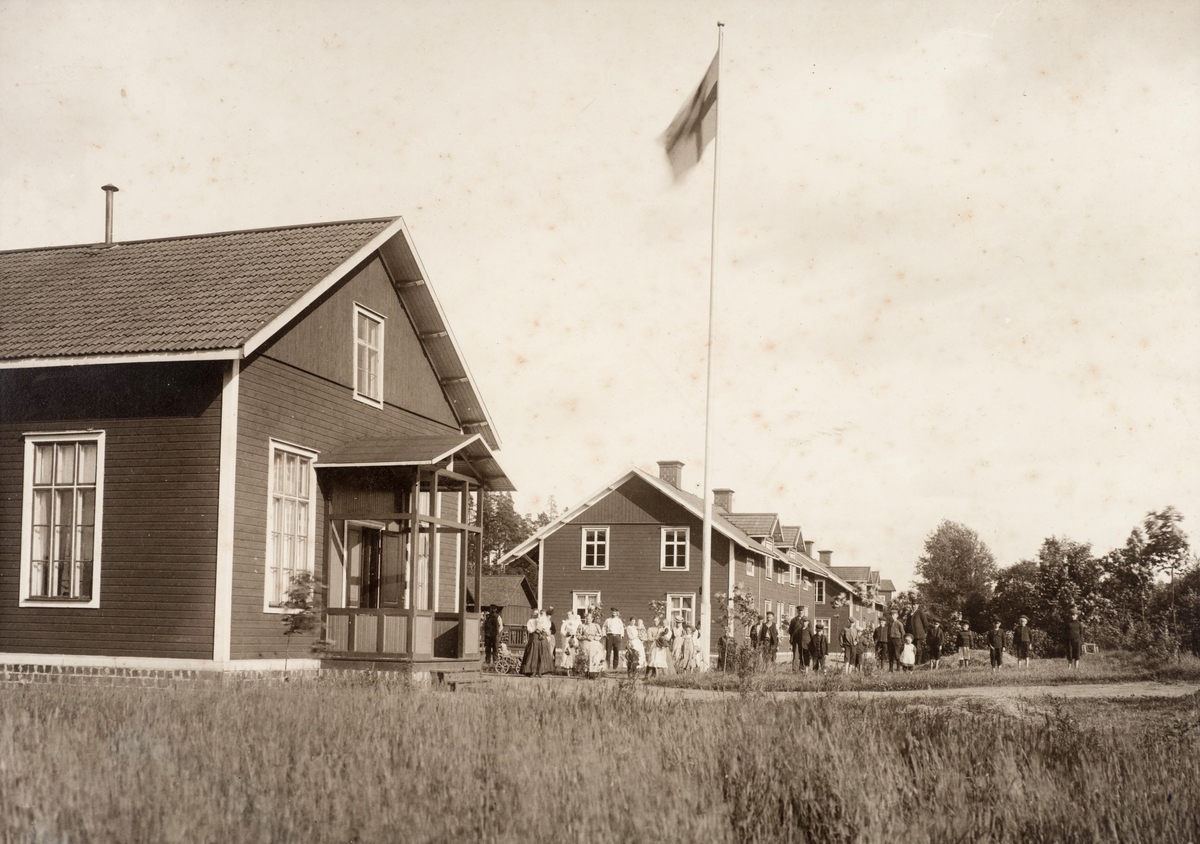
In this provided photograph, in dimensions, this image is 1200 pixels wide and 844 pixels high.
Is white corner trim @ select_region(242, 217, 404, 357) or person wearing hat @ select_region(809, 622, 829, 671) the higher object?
white corner trim @ select_region(242, 217, 404, 357)

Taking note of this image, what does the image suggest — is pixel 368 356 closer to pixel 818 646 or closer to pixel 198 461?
pixel 198 461

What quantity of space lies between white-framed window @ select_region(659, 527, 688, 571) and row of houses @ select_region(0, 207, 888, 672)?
74.7 feet

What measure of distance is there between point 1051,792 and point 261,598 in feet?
34.3

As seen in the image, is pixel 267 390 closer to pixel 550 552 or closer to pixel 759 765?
pixel 759 765

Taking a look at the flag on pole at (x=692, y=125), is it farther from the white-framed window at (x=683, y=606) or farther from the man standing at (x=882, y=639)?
the white-framed window at (x=683, y=606)

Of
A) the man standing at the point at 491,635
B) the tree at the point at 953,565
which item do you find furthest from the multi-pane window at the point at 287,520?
the tree at the point at 953,565

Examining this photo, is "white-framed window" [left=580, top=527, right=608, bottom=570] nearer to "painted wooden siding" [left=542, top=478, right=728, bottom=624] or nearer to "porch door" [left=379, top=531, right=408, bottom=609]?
"painted wooden siding" [left=542, top=478, right=728, bottom=624]

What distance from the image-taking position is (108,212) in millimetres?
19266

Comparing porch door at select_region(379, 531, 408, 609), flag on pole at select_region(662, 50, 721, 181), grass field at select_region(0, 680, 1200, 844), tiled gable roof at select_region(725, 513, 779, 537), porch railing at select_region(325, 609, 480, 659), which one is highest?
flag on pole at select_region(662, 50, 721, 181)

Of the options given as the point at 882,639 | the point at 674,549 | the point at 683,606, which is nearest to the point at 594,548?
the point at 674,549

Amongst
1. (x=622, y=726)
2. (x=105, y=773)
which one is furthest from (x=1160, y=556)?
(x=105, y=773)

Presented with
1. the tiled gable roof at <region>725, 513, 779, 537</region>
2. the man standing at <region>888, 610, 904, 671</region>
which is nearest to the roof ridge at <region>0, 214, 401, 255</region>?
the man standing at <region>888, 610, 904, 671</region>

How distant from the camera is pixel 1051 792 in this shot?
291 inches

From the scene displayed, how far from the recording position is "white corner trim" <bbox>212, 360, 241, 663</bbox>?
14.0m
